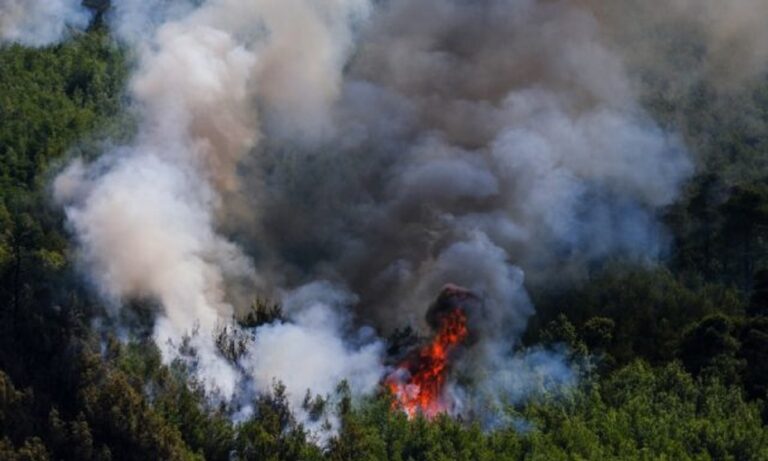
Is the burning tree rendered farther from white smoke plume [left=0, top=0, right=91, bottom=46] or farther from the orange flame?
white smoke plume [left=0, top=0, right=91, bottom=46]

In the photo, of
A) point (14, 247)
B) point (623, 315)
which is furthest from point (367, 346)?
point (14, 247)

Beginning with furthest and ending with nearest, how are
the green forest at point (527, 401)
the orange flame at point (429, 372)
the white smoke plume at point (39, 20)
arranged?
the white smoke plume at point (39, 20) → the orange flame at point (429, 372) → the green forest at point (527, 401)

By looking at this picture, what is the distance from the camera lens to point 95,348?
46594mm

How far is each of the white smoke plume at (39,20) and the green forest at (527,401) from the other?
1899 cm

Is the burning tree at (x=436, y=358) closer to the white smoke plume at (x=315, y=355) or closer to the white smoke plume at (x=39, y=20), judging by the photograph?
the white smoke plume at (x=315, y=355)

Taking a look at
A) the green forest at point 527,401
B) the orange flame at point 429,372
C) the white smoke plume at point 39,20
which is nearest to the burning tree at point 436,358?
the orange flame at point 429,372

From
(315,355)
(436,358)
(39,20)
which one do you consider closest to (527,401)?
(436,358)

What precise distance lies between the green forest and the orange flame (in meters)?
1.51

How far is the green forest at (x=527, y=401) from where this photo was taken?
42.8 meters

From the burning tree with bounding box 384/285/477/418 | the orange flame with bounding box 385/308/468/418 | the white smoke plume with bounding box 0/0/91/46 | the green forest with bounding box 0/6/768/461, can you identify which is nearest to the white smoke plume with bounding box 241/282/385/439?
the green forest with bounding box 0/6/768/461

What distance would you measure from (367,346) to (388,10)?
28.0m

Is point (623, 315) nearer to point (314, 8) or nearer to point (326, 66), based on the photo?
point (326, 66)

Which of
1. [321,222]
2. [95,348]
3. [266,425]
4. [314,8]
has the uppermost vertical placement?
[314,8]

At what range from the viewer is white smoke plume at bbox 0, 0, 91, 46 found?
89.6 metres
